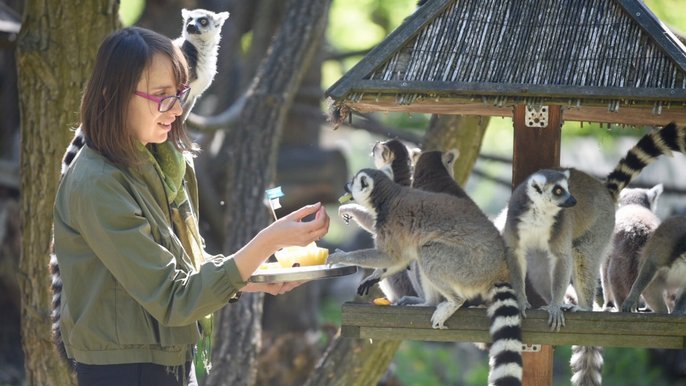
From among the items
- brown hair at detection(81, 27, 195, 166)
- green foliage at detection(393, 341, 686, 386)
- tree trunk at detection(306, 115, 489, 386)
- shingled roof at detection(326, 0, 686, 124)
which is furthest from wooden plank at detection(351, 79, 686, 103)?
green foliage at detection(393, 341, 686, 386)

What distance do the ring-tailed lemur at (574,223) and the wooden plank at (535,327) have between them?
6 cm

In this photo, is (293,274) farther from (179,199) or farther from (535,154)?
(535,154)

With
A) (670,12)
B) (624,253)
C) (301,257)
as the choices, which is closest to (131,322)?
(301,257)

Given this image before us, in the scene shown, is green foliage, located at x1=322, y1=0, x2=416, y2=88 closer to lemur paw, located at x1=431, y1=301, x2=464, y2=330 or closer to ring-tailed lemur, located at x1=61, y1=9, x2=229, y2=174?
ring-tailed lemur, located at x1=61, y1=9, x2=229, y2=174

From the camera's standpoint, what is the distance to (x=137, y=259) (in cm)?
271

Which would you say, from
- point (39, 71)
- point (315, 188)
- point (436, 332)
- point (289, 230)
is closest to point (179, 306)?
point (289, 230)

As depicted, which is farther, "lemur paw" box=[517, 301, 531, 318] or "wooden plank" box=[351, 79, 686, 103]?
"lemur paw" box=[517, 301, 531, 318]

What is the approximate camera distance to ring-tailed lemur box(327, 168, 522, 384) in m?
3.55

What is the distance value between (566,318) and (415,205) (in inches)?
28.9

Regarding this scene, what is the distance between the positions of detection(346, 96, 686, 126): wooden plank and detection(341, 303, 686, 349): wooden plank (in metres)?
0.71

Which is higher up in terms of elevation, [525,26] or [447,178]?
[525,26]

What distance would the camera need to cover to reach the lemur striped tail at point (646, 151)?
3.76m

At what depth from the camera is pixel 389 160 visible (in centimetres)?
432

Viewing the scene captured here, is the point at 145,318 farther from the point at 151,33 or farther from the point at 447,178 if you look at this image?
the point at 447,178
